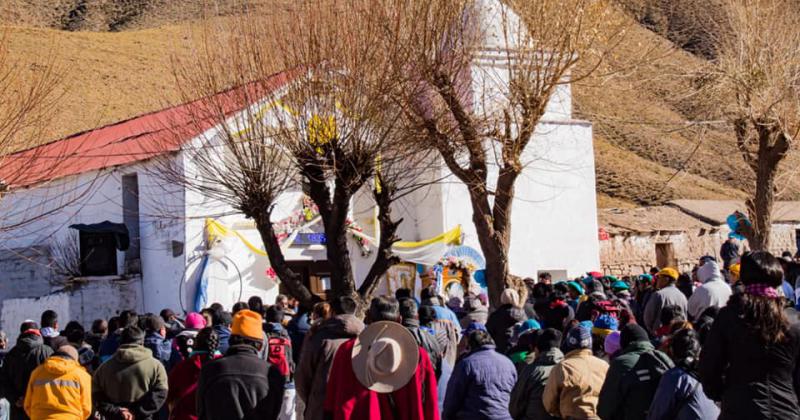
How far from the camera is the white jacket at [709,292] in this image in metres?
12.3

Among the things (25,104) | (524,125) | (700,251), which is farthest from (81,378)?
(700,251)

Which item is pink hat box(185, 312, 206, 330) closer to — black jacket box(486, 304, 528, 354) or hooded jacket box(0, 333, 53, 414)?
hooded jacket box(0, 333, 53, 414)

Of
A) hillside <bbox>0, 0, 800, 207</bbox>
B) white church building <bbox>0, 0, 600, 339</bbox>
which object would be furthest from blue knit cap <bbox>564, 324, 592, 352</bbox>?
hillside <bbox>0, 0, 800, 207</bbox>

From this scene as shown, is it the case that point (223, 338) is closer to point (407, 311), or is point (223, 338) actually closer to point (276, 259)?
point (407, 311)

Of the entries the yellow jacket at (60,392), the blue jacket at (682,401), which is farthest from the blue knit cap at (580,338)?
the yellow jacket at (60,392)

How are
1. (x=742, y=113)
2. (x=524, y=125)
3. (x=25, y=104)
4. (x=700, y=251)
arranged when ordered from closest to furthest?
(x=25, y=104) < (x=524, y=125) < (x=742, y=113) < (x=700, y=251)

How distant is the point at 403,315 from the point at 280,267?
19.2 ft

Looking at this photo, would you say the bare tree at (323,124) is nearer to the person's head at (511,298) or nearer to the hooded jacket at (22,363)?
the person's head at (511,298)

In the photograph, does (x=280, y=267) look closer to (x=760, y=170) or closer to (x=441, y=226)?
(x=760, y=170)

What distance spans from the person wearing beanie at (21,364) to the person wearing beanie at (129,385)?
1883 mm

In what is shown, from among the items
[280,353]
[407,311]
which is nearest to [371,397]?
[407,311]

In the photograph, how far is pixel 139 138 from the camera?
26.5 meters

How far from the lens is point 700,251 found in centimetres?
3738

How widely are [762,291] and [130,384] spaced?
5.65 metres
